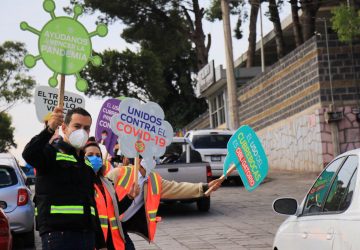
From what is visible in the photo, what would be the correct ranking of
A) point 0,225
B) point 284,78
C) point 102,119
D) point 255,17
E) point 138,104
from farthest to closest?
point 255,17 < point 284,78 < point 102,119 < point 0,225 < point 138,104

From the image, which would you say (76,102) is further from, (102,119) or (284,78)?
(284,78)

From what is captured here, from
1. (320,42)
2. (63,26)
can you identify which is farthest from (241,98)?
(63,26)

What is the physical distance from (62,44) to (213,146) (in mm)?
14553

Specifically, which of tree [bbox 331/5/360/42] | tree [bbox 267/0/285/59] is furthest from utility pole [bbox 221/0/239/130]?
tree [bbox 267/0/285/59]

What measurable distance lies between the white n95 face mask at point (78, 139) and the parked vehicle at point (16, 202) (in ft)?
20.1

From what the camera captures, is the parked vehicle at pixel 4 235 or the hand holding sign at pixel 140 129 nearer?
the hand holding sign at pixel 140 129

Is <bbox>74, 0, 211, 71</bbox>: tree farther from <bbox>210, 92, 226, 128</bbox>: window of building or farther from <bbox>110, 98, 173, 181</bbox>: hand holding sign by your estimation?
<bbox>110, 98, 173, 181</bbox>: hand holding sign

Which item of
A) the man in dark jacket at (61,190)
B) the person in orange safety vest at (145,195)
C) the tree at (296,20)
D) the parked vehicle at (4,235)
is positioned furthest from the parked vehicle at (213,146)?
the man in dark jacket at (61,190)

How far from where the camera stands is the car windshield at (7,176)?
10062 millimetres

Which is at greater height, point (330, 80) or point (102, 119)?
point (330, 80)

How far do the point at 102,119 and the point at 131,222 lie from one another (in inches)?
116

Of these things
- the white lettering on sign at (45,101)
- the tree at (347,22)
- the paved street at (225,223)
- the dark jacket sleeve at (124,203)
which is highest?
the tree at (347,22)

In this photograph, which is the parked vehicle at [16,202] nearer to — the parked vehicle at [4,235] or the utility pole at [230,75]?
the parked vehicle at [4,235]

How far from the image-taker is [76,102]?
714cm
